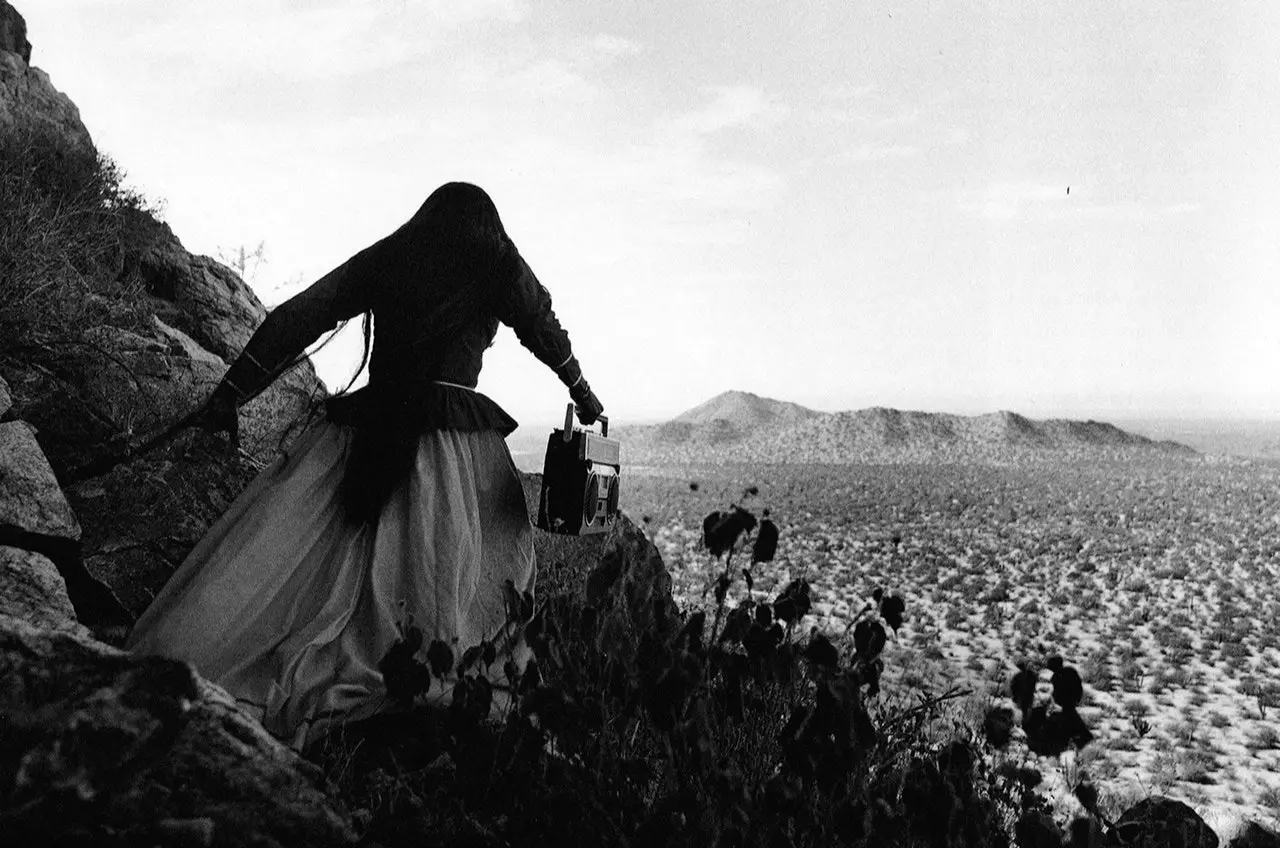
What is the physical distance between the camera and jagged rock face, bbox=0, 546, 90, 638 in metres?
3.09

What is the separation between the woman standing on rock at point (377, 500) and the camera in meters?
3.15

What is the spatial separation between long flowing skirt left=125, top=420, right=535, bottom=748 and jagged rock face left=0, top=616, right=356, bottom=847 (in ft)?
4.60

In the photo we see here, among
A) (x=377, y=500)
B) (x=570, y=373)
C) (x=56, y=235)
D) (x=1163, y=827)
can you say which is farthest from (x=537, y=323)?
(x=56, y=235)

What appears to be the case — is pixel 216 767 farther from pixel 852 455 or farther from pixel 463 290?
pixel 852 455

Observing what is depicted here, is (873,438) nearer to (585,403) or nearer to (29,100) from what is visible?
(29,100)

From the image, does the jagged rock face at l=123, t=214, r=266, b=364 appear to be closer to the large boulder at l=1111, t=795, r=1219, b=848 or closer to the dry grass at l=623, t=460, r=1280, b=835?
the dry grass at l=623, t=460, r=1280, b=835

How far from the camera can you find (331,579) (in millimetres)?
3381

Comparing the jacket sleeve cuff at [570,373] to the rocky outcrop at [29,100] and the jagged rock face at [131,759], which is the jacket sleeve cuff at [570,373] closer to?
the jagged rock face at [131,759]

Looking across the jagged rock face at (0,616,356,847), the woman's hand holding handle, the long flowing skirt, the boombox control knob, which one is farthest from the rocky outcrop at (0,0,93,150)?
the jagged rock face at (0,616,356,847)

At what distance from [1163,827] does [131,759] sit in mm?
2300

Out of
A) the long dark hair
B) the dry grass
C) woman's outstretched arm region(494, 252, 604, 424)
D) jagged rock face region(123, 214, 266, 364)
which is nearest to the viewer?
the long dark hair

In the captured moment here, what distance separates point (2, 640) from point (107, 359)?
376 centimetres

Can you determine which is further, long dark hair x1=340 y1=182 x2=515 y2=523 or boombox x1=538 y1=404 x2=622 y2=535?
boombox x1=538 y1=404 x2=622 y2=535

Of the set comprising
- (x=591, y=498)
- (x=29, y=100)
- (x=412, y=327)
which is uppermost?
(x=29, y=100)
